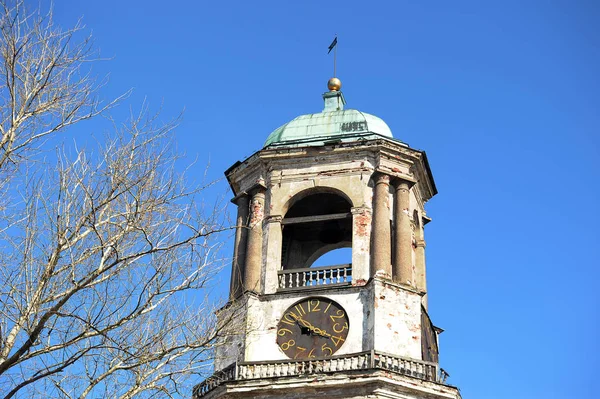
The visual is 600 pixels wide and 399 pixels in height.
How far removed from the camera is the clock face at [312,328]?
74.7 feet

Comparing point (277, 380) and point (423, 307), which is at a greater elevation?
point (423, 307)

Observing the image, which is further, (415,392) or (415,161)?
(415,161)

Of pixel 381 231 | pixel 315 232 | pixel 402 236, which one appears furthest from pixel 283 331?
pixel 315 232

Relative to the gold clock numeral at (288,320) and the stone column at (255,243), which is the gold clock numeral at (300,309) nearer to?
the gold clock numeral at (288,320)

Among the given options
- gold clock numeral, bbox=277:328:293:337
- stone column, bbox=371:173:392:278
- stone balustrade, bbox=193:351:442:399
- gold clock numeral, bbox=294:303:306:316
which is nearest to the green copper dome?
stone column, bbox=371:173:392:278

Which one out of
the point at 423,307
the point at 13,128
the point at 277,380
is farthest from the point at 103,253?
the point at 423,307

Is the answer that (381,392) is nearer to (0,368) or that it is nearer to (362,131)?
(362,131)

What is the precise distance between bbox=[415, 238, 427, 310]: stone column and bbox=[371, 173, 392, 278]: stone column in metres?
1.68

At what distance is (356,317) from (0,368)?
419 inches

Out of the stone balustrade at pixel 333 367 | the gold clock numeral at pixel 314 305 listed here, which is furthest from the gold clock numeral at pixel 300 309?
the stone balustrade at pixel 333 367

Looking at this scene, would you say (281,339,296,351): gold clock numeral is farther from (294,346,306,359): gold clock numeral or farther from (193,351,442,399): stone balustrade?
(193,351,442,399): stone balustrade

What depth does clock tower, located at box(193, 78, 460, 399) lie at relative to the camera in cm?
2184

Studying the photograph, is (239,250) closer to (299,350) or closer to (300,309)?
(300,309)

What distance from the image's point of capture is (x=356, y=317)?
23.0 metres
